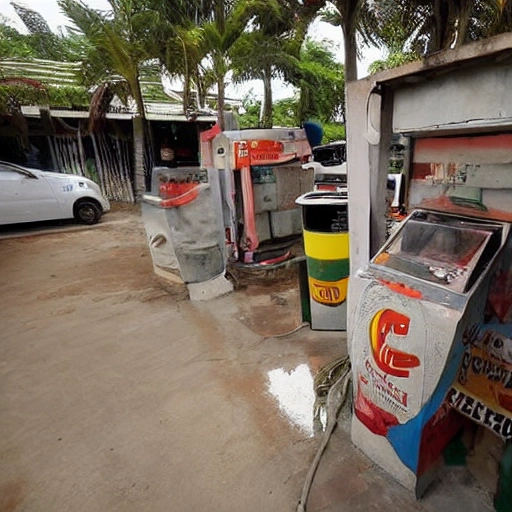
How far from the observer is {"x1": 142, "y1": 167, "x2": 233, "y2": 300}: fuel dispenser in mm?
4242

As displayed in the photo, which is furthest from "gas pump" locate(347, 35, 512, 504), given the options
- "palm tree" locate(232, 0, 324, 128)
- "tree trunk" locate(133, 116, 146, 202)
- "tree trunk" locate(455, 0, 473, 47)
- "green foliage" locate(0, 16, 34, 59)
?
"green foliage" locate(0, 16, 34, 59)

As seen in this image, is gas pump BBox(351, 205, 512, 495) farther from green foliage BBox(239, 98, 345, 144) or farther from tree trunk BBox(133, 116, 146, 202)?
green foliage BBox(239, 98, 345, 144)

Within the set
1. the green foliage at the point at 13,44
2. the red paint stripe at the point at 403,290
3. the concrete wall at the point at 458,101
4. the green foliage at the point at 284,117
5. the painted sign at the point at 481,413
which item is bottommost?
the painted sign at the point at 481,413

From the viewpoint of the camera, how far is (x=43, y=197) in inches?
299

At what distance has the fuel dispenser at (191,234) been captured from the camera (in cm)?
424

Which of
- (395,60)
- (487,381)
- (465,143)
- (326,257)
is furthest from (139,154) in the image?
(487,381)

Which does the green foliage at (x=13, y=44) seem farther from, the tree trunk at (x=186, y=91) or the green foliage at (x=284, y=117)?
the green foliage at (x=284, y=117)

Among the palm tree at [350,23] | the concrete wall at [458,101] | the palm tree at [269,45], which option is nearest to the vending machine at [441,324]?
the concrete wall at [458,101]

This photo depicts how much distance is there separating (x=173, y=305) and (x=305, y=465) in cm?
264

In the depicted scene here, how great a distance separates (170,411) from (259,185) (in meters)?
3.13

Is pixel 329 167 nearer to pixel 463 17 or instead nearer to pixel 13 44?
pixel 463 17

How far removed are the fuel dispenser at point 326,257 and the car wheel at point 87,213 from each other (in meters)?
6.71

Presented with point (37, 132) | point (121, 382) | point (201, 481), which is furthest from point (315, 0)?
point (37, 132)

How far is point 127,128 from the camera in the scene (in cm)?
1066
